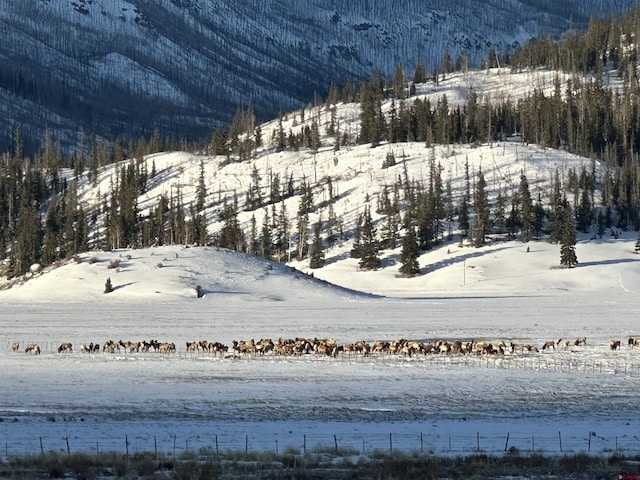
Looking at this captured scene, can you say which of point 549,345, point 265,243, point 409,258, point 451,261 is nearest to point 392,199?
point 265,243

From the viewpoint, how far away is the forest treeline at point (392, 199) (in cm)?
11825

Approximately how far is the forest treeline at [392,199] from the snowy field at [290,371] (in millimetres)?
31018

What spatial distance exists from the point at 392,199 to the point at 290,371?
9645cm

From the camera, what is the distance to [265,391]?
3506 cm

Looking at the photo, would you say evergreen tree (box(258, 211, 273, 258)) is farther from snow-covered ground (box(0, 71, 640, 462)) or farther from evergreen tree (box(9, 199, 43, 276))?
evergreen tree (box(9, 199, 43, 276))

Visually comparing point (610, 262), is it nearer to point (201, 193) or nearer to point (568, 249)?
point (568, 249)

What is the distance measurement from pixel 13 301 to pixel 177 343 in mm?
34129

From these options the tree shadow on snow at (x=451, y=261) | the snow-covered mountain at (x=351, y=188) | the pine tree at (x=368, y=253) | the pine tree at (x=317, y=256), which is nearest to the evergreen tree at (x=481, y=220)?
the snow-covered mountain at (x=351, y=188)

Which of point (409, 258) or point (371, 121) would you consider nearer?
point (409, 258)

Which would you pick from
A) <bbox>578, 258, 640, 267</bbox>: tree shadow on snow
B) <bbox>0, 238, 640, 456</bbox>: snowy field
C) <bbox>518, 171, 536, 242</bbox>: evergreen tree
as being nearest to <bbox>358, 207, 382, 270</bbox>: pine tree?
<bbox>518, 171, 536, 242</bbox>: evergreen tree

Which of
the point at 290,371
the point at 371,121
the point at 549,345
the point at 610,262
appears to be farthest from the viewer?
the point at 371,121

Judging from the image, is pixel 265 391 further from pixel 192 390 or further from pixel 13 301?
pixel 13 301

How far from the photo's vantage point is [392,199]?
13562cm

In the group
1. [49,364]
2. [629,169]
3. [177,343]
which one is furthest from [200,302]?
[629,169]
